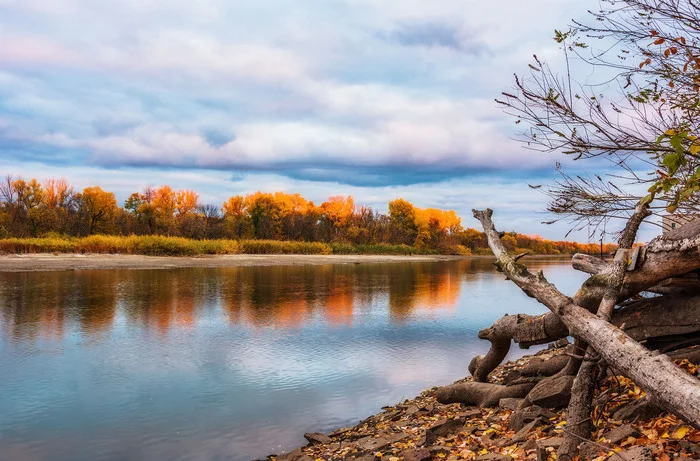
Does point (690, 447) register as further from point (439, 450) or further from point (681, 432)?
point (439, 450)

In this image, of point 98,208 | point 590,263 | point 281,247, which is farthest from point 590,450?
point 98,208

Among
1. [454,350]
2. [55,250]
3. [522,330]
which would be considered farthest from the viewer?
[55,250]

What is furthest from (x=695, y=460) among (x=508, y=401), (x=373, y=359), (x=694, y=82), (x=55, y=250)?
(x=55, y=250)

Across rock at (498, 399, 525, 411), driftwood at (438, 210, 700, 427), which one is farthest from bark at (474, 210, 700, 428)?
rock at (498, 399, 525, 411)

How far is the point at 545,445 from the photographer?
5039 millimetres

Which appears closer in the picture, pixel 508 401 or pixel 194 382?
pixel 508 401

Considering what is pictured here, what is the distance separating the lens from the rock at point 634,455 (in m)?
4.09

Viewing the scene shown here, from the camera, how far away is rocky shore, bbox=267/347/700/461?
4603mm

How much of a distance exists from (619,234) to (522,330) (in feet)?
6.23

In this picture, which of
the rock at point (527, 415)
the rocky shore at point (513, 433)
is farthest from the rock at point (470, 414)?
the rock at point (527, 415)

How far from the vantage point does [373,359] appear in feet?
42.6

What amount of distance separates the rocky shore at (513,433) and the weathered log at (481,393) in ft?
0.39

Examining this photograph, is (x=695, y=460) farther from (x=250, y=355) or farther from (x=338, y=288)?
(x=338, y=288)

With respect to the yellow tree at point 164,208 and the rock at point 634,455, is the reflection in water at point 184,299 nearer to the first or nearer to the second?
the rock at point 634,455
